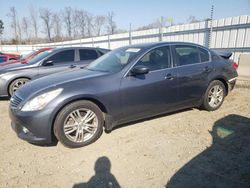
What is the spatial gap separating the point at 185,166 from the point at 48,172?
184 centimetres

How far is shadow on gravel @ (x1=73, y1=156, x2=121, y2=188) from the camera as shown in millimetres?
2465

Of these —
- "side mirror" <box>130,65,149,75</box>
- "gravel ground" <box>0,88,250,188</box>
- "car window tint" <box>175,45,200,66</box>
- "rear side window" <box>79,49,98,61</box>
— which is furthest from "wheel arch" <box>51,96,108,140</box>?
"rear side window" <box>79,49,98,61</box>

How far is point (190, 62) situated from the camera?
14.0 feet

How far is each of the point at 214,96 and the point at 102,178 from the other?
3286 mm

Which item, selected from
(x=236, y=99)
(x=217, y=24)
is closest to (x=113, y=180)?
(x=236, y=99)

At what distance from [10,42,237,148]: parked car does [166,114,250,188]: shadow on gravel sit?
112 cm

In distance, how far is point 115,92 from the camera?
3418 millimetres

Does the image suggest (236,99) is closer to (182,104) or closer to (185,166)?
(182,104)

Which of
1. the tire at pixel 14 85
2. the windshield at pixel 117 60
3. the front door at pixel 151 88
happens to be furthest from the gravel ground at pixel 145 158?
the tire at pixel 14 85

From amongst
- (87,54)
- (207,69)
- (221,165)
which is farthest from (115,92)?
(87,54)

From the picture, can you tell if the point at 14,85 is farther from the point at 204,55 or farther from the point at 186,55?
the point at 204,55

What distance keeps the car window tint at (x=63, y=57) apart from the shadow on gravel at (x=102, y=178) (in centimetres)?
459

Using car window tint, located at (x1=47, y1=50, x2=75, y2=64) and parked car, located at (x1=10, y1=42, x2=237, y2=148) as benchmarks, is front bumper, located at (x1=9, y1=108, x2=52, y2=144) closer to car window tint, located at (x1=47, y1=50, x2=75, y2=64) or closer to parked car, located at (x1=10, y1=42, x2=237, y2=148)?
parked car, located at (x1=10, y1=42, x2=237, y2=148)

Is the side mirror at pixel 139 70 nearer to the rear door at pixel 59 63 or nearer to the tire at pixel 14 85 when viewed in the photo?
the rear door at pixel 59 63
